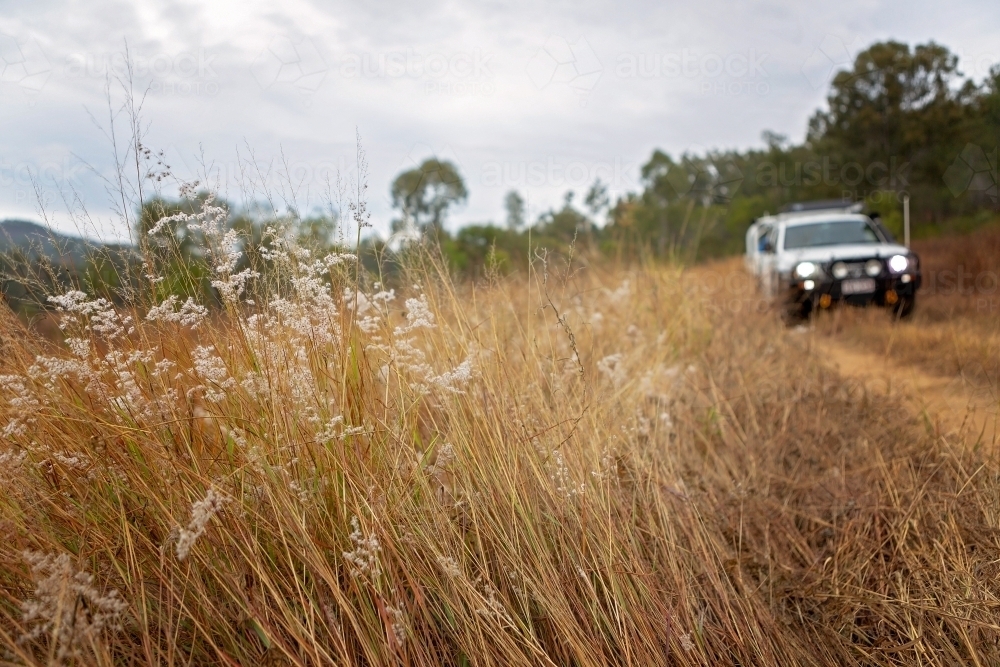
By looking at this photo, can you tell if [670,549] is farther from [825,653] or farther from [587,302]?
[587,302]

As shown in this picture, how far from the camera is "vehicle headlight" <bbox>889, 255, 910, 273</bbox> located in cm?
727

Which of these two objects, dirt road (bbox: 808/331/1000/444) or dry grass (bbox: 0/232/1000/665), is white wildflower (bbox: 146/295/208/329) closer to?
dry grass (bbox: 0/232/1000/665)

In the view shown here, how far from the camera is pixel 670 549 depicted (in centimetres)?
205

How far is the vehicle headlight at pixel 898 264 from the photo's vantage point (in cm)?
727

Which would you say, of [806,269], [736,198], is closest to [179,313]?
[806,269]

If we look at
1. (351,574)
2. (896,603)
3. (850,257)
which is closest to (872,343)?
(850,257)

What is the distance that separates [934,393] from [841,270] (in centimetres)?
376

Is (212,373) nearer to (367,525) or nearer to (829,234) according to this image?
(367,525)

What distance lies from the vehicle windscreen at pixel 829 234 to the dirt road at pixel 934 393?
2.64 m

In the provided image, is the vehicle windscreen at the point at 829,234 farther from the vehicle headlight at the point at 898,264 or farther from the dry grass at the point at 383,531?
the dry grass at the point at 383,531

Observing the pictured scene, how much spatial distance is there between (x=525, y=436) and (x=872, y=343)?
5205mm

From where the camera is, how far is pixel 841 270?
7473 millimetres

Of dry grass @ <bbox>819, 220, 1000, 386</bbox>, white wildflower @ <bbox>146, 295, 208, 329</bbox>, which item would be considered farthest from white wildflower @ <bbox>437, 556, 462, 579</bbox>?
dry grass @ <bbox>819, 220, 1000, 386</bbox>

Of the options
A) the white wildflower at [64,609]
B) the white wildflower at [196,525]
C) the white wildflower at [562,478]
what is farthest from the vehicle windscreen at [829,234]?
the white wildflower at [64,609]
